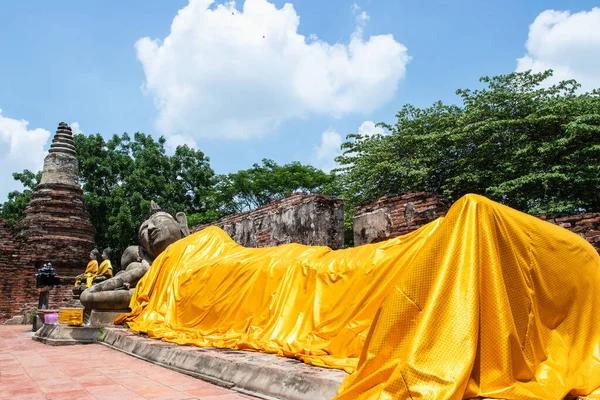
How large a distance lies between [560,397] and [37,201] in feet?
47.0

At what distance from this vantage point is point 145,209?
1755 cm

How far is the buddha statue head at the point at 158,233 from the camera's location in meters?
6.77

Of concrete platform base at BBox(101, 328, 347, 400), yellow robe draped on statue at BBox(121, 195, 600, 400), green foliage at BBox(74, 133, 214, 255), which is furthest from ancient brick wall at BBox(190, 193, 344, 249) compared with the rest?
green foliage at BBox(74, 133, 214, 255)

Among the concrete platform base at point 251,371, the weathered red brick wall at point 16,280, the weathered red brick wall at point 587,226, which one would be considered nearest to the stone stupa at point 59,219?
the weathered red brick wall at point 16,280

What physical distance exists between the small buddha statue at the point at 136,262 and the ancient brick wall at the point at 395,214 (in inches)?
105

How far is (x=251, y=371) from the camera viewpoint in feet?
9.55

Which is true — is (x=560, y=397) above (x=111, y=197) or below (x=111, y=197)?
below

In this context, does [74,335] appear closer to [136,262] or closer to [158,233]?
[136,262]

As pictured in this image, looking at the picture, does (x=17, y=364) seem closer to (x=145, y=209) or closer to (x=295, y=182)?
(x=145, y=209)

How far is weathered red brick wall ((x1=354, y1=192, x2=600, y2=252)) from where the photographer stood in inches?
200

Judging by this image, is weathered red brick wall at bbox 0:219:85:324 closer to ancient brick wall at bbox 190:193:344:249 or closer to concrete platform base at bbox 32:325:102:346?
concrete platform base at bbox 32:325:102:346

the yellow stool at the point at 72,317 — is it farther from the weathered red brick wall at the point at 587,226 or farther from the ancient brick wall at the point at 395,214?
the weathered red brick wall at the point at 587,226

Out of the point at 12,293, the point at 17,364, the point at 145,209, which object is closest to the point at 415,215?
the point at 17,364

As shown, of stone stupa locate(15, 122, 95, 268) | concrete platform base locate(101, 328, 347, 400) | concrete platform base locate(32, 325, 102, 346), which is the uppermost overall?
stone stupa locate(15, 122, 95, 268)
